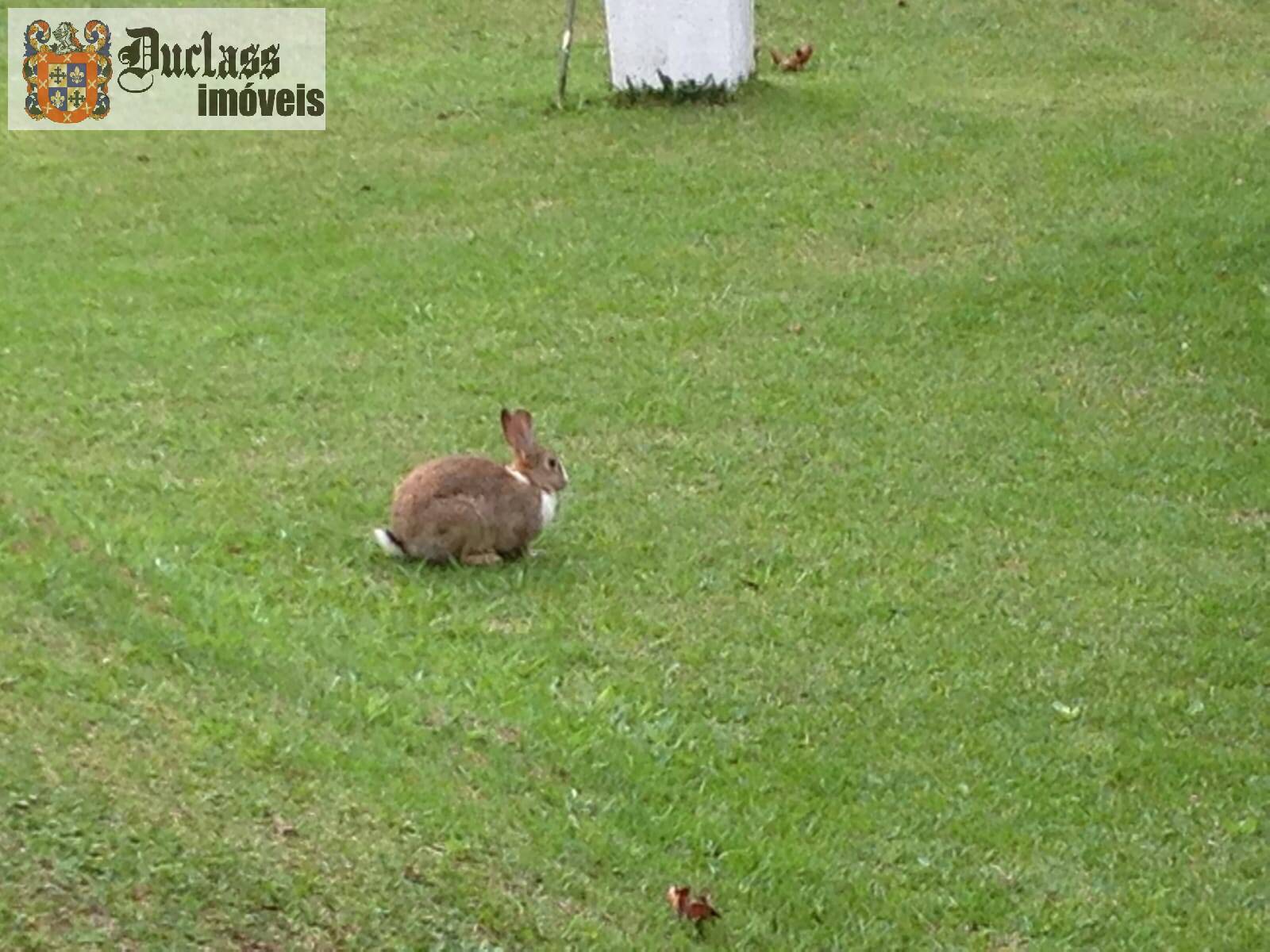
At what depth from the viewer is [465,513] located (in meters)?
7.32

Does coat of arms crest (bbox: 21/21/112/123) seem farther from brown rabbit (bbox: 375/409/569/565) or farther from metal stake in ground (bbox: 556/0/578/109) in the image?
brown rabbit (bbox: 375/409/569/565)

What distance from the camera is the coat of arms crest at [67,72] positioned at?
14.9 m

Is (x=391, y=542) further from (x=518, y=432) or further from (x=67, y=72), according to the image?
(x=67, y=72)

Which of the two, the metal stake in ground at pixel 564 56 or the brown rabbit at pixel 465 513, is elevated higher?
the metal stake in ground at pixel 564 56

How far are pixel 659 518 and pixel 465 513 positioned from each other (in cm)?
104

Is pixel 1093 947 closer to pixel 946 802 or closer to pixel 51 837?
pixel 946 802

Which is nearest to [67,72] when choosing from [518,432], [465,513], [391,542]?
[518,432]

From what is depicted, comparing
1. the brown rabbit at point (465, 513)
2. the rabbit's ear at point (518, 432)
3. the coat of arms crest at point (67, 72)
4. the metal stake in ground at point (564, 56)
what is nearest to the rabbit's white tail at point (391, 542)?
the brown rabbit at point (465, 513)

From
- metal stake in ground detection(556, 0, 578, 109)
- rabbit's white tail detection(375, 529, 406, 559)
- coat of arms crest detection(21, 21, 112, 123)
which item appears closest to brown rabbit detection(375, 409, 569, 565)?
rabbit's white tail detection(375, 529, 406, 559)

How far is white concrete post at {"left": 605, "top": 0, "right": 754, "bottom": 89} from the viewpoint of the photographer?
1379 cm

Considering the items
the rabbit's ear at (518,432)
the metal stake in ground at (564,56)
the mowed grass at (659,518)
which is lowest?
the mowed grass at (659,518)

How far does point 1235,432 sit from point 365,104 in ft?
23.5

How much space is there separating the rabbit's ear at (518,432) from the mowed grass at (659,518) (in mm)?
419

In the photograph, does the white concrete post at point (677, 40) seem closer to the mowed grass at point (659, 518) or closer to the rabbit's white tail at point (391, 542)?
the mowed grass at point (659, 518)
